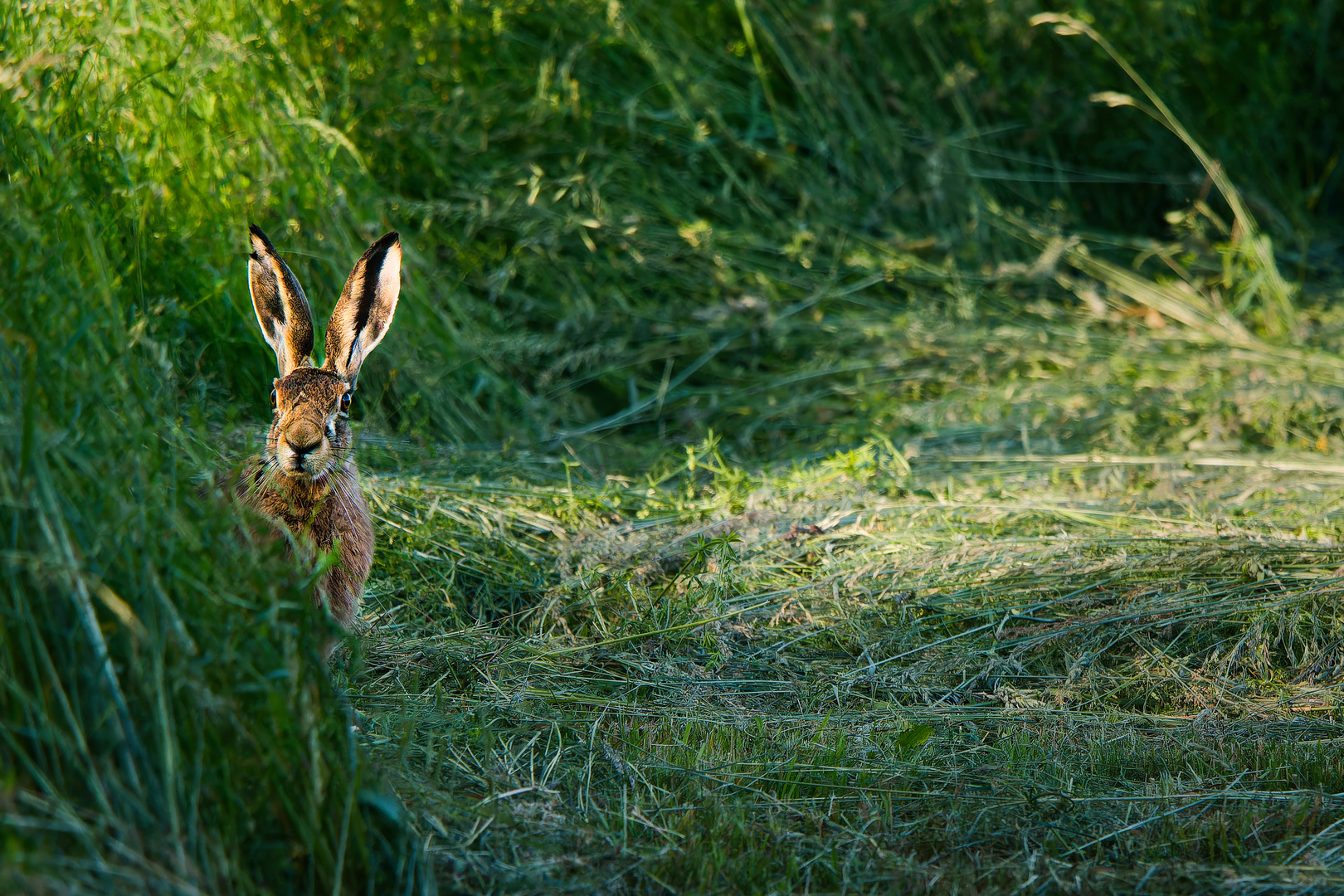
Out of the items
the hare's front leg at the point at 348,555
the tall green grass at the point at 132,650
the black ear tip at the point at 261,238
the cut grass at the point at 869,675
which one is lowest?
the cut grass at the point at 869,675

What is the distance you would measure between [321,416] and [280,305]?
1.25 ft

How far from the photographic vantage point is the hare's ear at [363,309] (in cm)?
267

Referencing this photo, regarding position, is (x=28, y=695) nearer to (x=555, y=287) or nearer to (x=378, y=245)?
(x=378, y=245)

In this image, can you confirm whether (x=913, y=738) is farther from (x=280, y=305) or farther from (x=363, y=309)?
(x=280, y=305)

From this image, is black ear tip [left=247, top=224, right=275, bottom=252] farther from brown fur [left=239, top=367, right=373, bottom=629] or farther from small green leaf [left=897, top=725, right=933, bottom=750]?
small green leaf [left=897, top=725, right=933, bottom=750]

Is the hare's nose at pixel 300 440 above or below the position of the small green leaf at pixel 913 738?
above

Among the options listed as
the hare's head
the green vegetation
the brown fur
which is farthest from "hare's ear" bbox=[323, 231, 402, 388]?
the green vegetation

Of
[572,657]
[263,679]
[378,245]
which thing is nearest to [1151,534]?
[572,657]

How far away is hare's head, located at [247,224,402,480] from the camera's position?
2.46 metres

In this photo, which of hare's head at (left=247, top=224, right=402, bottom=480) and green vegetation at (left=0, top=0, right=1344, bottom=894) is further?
hare's head at (left=247, top=224, right=402, bottom=480)

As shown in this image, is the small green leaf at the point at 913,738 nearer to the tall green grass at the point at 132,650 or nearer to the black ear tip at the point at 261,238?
the tall green grass at the point at 132,650

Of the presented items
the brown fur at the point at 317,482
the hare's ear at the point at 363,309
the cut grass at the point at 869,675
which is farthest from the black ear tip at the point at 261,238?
the cut grass at the point at 869,675

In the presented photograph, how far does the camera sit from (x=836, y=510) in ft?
12.5

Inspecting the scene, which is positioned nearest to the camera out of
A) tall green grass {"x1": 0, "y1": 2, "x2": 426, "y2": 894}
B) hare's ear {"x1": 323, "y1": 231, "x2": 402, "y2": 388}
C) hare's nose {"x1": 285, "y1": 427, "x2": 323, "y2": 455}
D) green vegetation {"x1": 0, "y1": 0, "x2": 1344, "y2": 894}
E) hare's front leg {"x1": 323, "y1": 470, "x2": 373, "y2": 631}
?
tall green grass {"x1": 0, "y1": 2, "x2": 426, "y2": 894}
